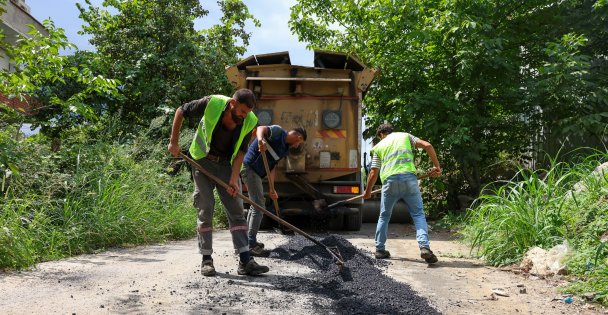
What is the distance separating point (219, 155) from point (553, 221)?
3194mm

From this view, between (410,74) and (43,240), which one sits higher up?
(410,74)

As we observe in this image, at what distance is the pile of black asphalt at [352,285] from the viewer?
3.53 meters

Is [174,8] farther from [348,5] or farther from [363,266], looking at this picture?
[363,266]

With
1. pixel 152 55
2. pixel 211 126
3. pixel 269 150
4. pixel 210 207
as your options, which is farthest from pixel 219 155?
pixel 152 55

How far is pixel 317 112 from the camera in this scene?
28.9ft

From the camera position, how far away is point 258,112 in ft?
28.8

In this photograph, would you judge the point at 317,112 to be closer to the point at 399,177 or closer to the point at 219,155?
the point at 399,177

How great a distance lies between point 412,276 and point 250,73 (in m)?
5.00

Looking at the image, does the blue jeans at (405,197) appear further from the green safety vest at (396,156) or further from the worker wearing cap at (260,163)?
the worker wearing cap at (260,163)

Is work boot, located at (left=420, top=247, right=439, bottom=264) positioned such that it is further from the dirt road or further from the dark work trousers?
the dark work trousers

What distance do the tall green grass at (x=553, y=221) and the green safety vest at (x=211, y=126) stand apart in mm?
2721

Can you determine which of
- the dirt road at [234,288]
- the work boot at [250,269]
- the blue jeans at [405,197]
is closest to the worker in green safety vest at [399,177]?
the blue jeans at [405,197]

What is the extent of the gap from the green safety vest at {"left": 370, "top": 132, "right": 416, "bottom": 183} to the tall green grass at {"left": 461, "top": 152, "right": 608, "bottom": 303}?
3.50 feet

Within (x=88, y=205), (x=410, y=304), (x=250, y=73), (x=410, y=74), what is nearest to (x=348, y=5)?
(x=410, y=74)
